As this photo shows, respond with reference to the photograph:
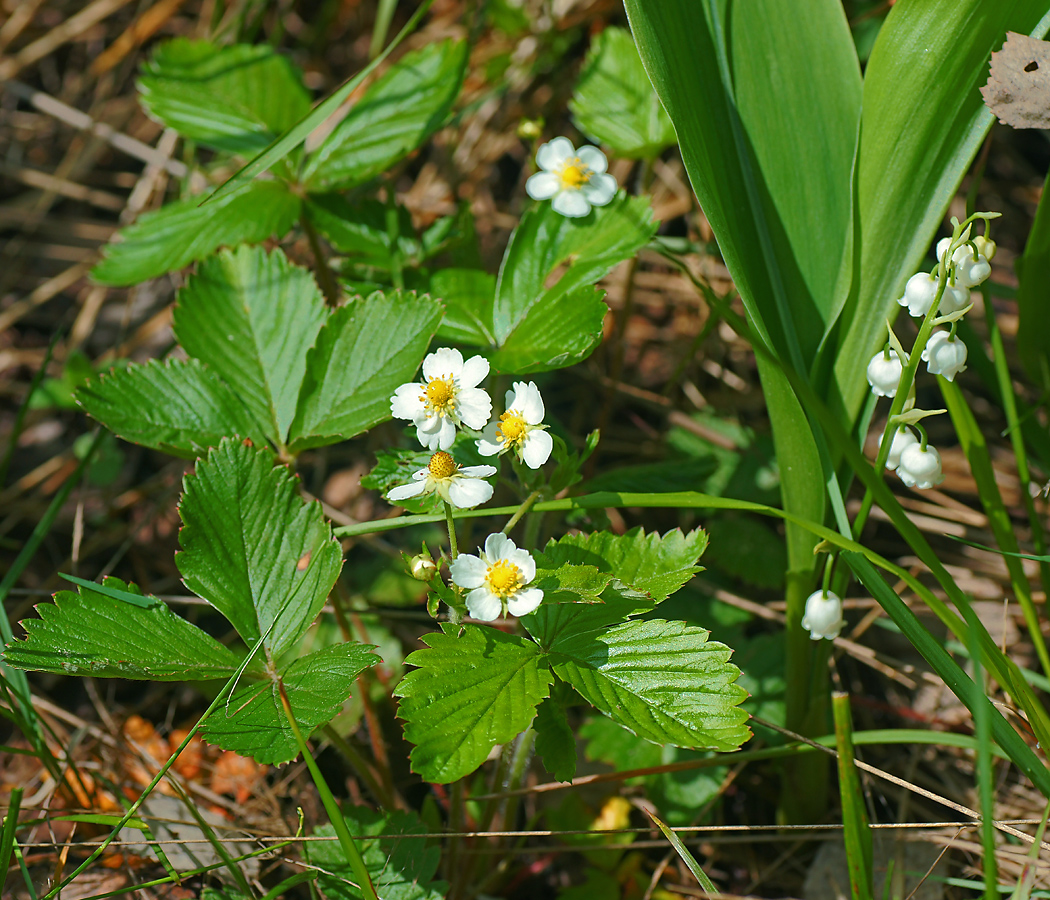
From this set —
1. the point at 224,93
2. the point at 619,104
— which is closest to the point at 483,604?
the point at 619,104

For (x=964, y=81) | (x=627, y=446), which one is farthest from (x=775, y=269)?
(x=627, y=446)

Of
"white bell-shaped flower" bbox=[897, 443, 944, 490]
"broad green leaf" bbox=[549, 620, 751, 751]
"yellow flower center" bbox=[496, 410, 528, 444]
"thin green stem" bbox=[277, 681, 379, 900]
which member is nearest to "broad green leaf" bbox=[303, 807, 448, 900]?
"thin green stem" bbox=[277, 681, 379, 900]

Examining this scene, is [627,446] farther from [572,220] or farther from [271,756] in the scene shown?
[271,756]

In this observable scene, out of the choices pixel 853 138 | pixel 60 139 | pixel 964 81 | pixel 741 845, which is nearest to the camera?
pixel 964 81

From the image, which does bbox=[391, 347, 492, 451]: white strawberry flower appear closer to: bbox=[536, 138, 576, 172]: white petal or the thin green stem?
the thin green stem

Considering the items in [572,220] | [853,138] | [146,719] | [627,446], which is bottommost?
[146,719]

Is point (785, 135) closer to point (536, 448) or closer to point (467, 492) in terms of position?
point (536, 448)

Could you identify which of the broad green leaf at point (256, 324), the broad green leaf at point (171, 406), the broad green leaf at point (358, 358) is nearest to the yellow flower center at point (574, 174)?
the broad green leaf at point (358, 358)
